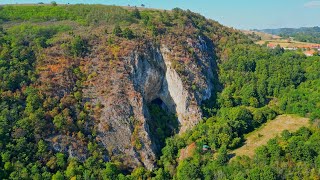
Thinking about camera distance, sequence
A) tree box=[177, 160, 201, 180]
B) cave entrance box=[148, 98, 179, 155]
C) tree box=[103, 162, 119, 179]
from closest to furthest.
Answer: tree box=[103, 162, 119, 179] → tree box=[177, 160, 201, 180] → cave entrance box=[148, 98, 179, 155]

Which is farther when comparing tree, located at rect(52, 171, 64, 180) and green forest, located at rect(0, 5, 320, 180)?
green forest, located at rect(0, 5, 320, 180)

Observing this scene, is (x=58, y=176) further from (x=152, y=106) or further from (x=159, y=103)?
(x=159, y=103)

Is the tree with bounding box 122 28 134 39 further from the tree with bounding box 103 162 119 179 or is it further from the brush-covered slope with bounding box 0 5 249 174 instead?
the tree with bounding box 103 162 119 179

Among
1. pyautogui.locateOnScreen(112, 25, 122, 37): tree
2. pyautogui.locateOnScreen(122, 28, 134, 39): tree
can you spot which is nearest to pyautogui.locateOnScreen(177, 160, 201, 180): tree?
pyautogui.locateOnScreen(122, 28, 134, 39): tree

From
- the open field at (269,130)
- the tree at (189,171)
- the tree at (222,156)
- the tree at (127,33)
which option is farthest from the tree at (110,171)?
the tree at (127,33)

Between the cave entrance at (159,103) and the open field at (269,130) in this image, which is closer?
the open field at (269,130)

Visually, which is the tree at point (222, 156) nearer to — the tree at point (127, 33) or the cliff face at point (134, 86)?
the cliff face at point (134, 86)
